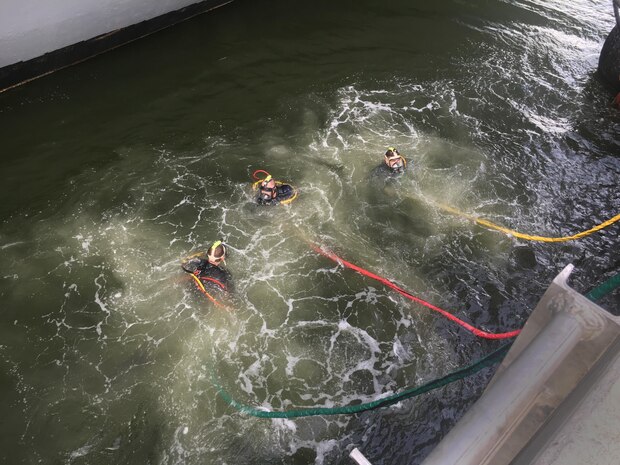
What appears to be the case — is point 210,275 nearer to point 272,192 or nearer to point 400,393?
point 272,192

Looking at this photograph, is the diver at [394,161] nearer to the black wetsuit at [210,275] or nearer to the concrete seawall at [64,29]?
the black wetsuit at [210,275]

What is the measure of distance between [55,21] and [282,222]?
21.3 feet

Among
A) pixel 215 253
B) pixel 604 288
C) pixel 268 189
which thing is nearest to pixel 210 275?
pixel 215 253

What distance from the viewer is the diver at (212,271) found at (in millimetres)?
6175

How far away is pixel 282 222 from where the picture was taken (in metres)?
7.21

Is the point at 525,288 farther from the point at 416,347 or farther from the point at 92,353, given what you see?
the point at 92,353

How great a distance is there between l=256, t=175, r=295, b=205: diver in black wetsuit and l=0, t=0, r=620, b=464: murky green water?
20cm

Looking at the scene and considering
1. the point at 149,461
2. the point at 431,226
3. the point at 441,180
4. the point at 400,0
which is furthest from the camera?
the point at 400,0

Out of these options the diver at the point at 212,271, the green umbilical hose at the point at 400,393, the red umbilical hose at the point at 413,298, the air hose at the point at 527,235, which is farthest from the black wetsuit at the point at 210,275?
the air hose at the point at 527,235

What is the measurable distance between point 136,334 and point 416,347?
3.49 m

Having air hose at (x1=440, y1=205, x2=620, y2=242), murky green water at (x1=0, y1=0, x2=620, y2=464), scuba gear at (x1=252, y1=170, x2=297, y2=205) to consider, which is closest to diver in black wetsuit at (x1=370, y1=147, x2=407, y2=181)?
murky green water at (x1=0, y1=0, x2=620, y2=464)

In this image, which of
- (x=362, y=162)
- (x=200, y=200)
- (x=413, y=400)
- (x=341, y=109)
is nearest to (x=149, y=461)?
(x=413, y=400)

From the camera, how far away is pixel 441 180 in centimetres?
793

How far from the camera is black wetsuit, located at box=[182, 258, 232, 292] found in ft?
20.2
